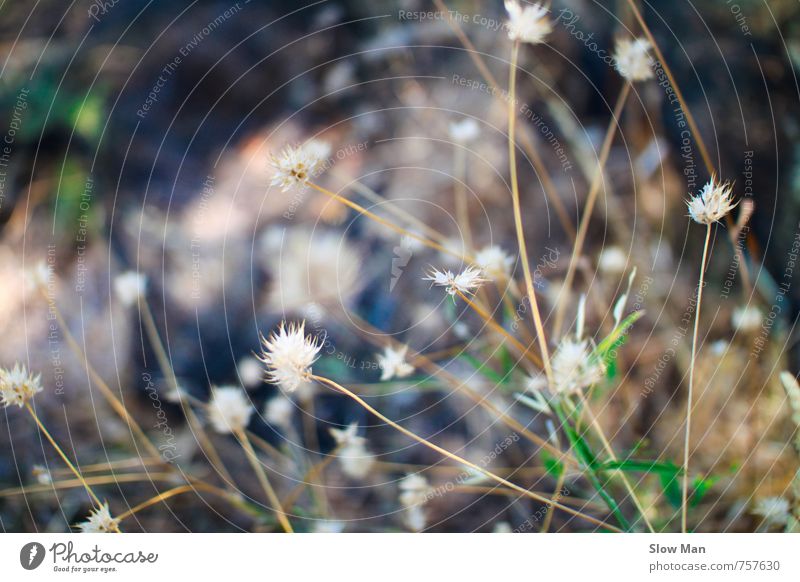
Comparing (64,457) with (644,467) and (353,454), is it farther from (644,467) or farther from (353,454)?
(644,467)

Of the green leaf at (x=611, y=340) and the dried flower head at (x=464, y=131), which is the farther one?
the dried flower head at (x=464, y=131)

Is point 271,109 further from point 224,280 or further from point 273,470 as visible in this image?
point 273,470

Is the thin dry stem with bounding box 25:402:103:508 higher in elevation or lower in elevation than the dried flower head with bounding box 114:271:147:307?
lower

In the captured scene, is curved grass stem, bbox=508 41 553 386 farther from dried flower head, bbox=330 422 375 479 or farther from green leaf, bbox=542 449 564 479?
dried flower head, bbox=330 422 375 479

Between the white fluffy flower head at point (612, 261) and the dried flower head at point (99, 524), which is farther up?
the white fluffy flower head at point (612, 261)

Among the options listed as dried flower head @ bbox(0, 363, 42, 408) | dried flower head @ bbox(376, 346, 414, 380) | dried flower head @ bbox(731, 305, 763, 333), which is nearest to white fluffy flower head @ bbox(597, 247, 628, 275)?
dried flower head @ bbox(731, 305, 763, 333)

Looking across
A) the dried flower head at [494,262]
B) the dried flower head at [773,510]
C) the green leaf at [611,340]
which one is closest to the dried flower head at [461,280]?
the dried flower head at [494,262]

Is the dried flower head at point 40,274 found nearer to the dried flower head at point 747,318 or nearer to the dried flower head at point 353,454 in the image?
the dried flower head at point 353,454
